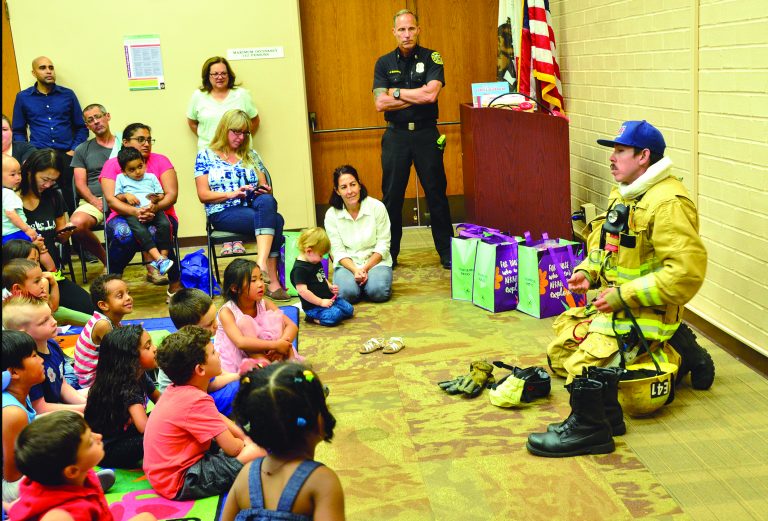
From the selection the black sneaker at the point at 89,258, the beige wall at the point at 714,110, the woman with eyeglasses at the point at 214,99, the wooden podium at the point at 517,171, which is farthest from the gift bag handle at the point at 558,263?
the black sneaker at the point at 89,258

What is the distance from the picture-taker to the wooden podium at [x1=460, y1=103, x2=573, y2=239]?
5469 mm

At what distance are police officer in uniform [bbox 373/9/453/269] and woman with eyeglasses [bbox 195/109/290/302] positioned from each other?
0.95 metres

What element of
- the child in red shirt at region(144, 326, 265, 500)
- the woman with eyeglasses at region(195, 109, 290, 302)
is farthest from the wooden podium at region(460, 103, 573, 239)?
the child in red shirt at region(144, 326, 265, 500)

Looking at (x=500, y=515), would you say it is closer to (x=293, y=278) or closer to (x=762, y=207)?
(x=762, y=207)

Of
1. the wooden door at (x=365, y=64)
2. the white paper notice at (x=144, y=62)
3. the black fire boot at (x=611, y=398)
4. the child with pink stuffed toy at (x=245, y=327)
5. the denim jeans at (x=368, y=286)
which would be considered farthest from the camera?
the wooden door at (x=365, y=64)

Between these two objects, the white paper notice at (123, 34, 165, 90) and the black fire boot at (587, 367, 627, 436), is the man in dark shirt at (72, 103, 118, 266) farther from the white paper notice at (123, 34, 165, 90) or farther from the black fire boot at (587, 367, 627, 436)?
the black fire boot at (587, 367, 627, 436)

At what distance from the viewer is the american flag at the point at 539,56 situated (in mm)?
6496

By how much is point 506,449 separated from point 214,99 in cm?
484

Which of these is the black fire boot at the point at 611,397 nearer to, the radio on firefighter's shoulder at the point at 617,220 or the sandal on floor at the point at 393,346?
the radio on firefighter's shoulder at the point at 617,220

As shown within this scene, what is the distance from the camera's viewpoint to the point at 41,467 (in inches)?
89.7

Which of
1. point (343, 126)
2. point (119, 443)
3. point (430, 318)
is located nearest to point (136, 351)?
point (119, 443)

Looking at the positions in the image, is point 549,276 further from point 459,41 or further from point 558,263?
point 459,41

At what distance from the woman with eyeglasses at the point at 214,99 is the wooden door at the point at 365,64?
81cm

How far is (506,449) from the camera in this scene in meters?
3.49
